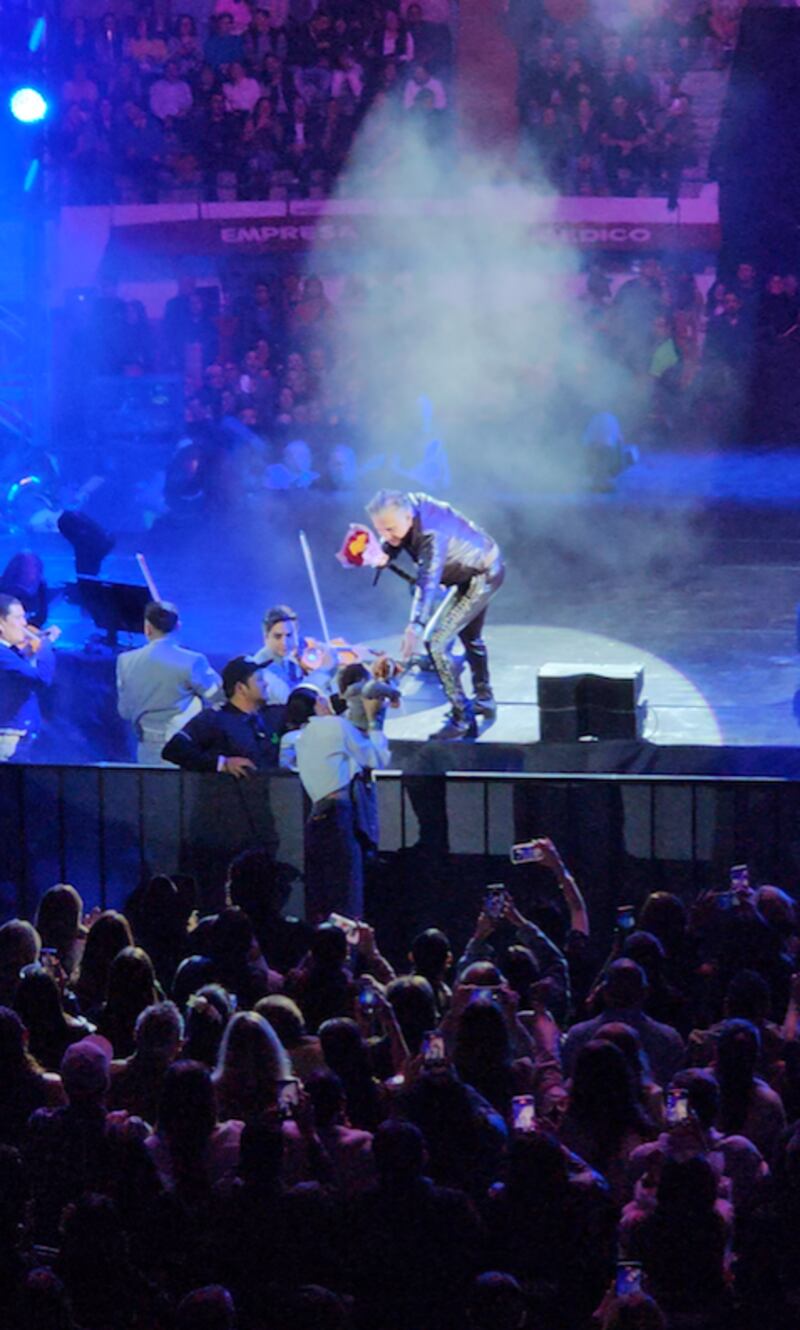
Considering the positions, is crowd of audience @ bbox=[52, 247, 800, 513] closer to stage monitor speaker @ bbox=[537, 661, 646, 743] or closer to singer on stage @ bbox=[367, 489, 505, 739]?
singer on stage @ bbox=[367, 489, 505, 739]

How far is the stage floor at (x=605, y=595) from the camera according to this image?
7.92 m

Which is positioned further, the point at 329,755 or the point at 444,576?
the point at 444,576

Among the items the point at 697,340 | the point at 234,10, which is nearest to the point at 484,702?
the point at 697,340

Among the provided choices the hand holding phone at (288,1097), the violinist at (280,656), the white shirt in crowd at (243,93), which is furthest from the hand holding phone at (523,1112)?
the white shirt in crowd at (243,93)

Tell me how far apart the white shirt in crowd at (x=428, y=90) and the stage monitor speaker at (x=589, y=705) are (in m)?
9.24

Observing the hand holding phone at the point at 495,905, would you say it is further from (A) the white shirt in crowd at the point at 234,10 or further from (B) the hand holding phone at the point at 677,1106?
(A) the white shirt in crowd at the point at 234,10

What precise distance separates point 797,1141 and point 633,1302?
580 mm

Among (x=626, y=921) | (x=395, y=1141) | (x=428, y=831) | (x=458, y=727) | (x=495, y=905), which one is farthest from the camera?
(x=458, y=727)

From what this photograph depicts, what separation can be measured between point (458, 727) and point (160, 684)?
1325mm

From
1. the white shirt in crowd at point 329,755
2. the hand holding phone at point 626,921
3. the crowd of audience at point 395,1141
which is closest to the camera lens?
the crowd of audience at point 395,1141

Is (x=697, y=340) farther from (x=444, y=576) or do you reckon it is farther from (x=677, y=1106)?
(x=677, y=1106)

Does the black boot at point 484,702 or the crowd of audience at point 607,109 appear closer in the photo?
the black boot at point 484,702

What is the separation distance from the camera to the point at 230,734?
6492 millimetres

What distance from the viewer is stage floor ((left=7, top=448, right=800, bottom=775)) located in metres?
7.92
